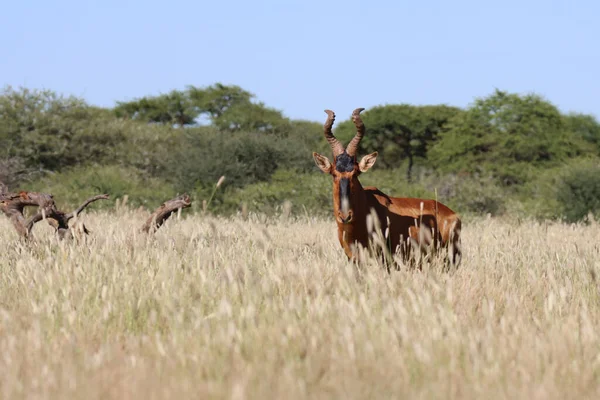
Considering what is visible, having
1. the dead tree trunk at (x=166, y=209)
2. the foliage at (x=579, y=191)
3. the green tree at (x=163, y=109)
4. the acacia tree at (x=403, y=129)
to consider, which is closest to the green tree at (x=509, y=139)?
the acacia tree at (x=403, y=129)

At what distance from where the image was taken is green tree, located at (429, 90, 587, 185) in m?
36.2

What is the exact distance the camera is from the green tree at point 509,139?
3622cm

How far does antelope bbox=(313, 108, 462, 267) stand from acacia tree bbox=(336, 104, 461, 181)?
33.8 metres

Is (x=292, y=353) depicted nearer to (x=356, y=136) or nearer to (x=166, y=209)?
(x=356, y=136)

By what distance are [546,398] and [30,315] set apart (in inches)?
116

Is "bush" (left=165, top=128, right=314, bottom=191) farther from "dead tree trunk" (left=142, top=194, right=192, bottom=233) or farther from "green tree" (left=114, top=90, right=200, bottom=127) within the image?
"green tree" (left=114, top=90, right=200, bottom=127)

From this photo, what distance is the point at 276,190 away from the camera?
22.6 metres

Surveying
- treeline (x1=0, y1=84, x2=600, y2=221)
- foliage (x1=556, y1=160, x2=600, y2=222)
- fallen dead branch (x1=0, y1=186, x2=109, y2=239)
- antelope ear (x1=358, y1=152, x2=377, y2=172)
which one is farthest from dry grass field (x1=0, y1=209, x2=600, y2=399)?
foliage (x1=556, y1=160, x2=600, y2=222)

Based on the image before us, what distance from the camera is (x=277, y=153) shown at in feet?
100

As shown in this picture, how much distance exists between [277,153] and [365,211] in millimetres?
23346

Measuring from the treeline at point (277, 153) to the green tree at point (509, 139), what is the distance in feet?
0.18

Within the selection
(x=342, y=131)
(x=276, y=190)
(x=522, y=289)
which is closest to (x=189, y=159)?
(x=276, y=190)

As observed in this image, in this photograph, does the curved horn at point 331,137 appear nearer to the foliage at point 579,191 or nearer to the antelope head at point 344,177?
the antelope head at point 344,177

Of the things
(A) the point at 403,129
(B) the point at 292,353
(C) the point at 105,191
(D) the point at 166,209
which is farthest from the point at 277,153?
(B) the point at 292,353
